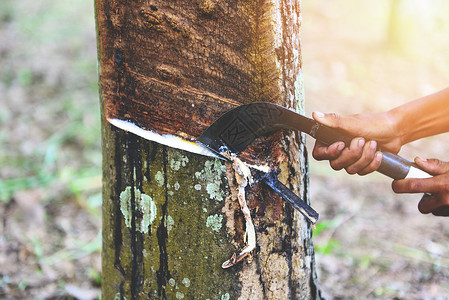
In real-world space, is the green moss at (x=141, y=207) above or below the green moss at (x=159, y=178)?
below

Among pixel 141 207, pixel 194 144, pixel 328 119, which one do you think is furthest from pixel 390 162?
pixel 141 207

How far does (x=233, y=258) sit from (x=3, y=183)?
8.33ft

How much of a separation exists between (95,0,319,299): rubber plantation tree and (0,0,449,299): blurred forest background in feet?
3.71

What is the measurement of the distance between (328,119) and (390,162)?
0.29 metres

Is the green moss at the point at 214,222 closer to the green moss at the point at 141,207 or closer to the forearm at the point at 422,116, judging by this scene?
the green moss at the point at 141,207

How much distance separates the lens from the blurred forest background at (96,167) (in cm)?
219

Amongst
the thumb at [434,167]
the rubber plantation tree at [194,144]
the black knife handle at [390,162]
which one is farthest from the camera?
the thumb at [434,167]

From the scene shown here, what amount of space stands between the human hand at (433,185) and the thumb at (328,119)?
13.0 inches

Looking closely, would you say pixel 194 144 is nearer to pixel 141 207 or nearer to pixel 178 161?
pixel 178 161

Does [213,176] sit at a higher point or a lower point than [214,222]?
higher

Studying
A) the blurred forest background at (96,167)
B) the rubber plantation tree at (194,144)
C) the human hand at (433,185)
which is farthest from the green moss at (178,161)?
the blurred forest background at (96,167)

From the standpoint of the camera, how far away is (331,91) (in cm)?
553

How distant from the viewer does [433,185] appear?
1219 millimetres

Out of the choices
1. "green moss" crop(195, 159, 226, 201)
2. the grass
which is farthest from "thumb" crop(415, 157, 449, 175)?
the grass
